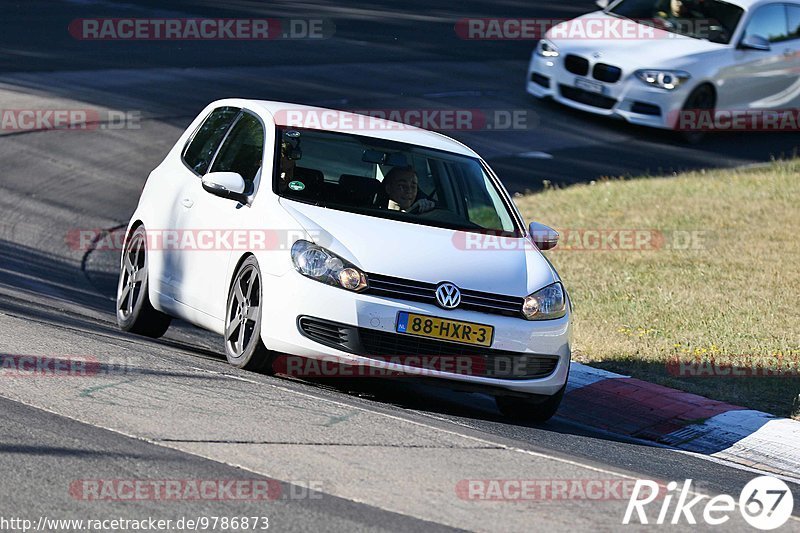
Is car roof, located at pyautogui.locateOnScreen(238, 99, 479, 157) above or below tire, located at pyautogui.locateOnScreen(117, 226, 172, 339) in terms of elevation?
above

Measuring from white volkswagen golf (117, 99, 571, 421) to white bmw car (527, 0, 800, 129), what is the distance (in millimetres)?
10118

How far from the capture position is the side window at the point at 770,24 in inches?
814

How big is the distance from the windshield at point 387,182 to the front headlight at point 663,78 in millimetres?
Result: 10338

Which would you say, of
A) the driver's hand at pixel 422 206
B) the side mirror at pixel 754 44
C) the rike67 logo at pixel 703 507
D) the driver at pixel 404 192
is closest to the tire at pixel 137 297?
the driver at pixel 404 192

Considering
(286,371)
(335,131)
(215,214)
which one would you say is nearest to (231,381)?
(286,371)

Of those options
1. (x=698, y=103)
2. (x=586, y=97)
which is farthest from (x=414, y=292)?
(x=698, y=103)

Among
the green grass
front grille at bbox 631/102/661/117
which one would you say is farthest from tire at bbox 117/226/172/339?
front grille at bbox 631/102/661/117

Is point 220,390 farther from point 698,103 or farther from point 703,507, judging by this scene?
point 698,103

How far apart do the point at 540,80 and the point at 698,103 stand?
2.23 m

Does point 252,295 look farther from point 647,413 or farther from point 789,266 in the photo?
point 789,266

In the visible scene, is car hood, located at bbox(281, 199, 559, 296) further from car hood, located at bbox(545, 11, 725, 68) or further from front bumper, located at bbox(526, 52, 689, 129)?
car hood, located at bbox(545, 11, 725, 68)

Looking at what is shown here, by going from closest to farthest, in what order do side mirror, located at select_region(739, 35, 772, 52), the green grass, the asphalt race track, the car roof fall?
the asphalt race track
the car roof
the green grass
side mirror, located at select_region(739, 35, 772, 52)

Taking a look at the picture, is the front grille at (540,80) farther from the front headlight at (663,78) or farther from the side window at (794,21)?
the side window at (794,21)

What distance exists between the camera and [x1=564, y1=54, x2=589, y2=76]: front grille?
19.8m
